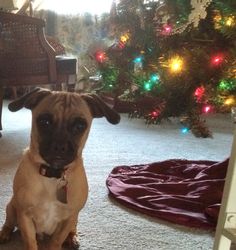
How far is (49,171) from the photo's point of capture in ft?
3.78

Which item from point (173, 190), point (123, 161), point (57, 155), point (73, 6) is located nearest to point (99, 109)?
point (57, 155)

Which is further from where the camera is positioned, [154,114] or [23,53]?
[23,53]

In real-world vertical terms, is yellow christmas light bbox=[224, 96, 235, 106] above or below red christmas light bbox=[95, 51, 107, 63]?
below

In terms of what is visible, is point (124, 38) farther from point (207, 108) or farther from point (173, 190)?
point (173, 190)

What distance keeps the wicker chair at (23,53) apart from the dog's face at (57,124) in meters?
1.44

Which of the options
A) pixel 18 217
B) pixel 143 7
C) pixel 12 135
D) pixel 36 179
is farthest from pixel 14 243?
pixel 12 135

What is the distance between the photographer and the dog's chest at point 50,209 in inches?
45.6

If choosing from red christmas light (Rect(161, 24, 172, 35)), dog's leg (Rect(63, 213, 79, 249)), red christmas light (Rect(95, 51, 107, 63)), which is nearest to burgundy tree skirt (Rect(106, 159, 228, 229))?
dog's leg (Rect(63, 213, 79, 249))

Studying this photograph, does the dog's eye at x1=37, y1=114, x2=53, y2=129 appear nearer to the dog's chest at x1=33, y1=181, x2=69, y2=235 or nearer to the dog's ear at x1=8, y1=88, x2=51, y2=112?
the dog's ear at x1=8, y1=88, x2=51, y2=112

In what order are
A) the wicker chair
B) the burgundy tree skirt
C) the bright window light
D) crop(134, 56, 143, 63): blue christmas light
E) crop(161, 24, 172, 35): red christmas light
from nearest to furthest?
crop(161, 24, 172, 35): red christmas light → crop(134, 56, 143, 63): blue christmas light → the burgundy tree skirt → the wicker chair → the bright window light

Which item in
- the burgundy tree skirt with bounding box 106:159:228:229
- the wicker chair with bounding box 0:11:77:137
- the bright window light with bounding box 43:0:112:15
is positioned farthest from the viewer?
the bright window light with bounding box 43:0:112:15

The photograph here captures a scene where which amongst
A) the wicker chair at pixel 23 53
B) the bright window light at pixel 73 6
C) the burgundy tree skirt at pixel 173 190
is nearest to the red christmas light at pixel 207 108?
the burgundy tree skirt at pixel 173 190

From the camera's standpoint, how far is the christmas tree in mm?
1233

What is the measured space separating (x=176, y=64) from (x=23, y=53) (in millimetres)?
1528
